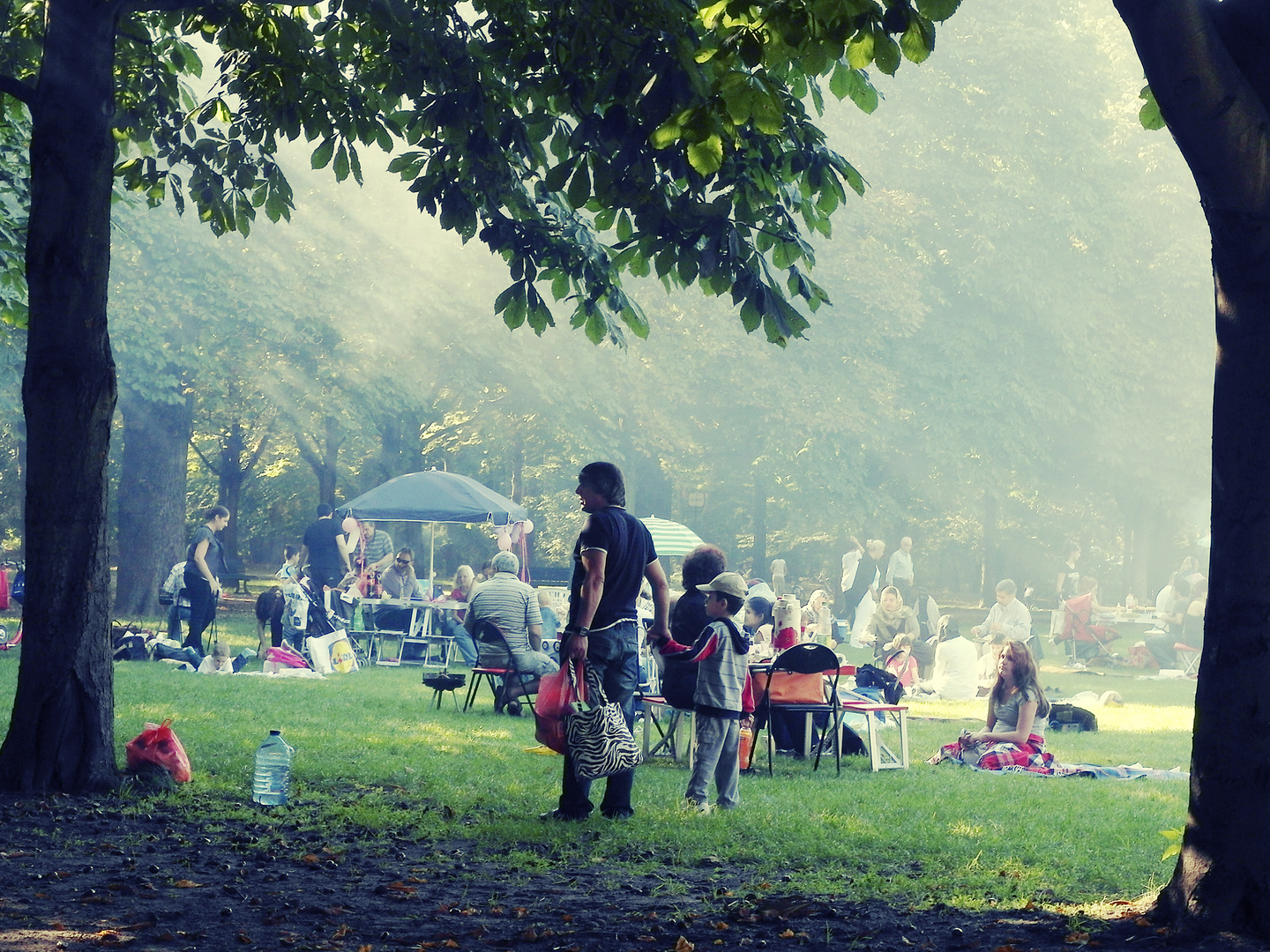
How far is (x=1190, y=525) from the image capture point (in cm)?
4212

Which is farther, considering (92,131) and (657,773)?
(657,773)

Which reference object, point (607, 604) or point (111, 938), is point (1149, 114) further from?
point (111, 938)

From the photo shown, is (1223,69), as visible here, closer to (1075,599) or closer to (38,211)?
(38,211)

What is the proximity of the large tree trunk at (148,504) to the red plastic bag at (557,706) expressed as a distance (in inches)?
708

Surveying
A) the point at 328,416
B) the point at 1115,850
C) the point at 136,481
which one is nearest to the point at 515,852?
the point at 1115,850

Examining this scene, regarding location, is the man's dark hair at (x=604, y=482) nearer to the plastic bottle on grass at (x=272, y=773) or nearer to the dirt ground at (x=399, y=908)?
the dirt ground at (x=399, y=908)

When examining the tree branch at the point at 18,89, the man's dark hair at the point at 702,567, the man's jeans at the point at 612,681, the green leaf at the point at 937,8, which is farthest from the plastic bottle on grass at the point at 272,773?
the green leaf at the point at 937,8

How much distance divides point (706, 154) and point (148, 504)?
2167 cm

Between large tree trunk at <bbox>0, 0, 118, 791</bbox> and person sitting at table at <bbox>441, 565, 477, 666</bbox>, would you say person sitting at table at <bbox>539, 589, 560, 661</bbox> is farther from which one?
large tree trunk at <bbox>0, 0, 118, 791</bbox>

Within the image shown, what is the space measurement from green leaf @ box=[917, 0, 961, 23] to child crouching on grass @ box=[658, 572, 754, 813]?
4.91 m

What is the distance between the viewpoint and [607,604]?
775 cm

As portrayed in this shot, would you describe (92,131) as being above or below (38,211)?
above

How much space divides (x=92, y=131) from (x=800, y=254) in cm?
416

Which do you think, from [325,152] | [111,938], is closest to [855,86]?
[325,152]
